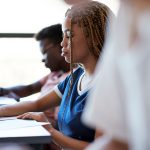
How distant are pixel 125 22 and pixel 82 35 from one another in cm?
99

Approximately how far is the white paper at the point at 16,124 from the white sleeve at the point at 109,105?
88 centimetres

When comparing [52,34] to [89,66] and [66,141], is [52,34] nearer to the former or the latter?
[89,66]

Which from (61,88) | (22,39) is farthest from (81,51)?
(22,39)

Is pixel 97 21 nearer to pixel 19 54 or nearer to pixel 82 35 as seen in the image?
pixel 82 35

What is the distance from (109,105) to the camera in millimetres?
560

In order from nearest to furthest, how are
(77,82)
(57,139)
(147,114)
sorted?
(147,114) < (57,139) < (77,82)

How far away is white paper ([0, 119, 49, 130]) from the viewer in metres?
1.42

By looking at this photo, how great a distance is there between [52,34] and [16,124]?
1.21 meters

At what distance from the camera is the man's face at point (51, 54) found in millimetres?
2518

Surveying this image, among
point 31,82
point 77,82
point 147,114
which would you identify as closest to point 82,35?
point 77,82

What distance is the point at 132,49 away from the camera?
20.6 inches

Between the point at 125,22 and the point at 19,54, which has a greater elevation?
the point at 125,22

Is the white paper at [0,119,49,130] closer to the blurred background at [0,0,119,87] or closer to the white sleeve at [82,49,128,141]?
the white sleeve at [82,49,128,141]

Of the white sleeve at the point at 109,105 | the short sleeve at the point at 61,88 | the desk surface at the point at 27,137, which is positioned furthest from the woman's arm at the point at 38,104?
the white sleeve at the point at 109,105
